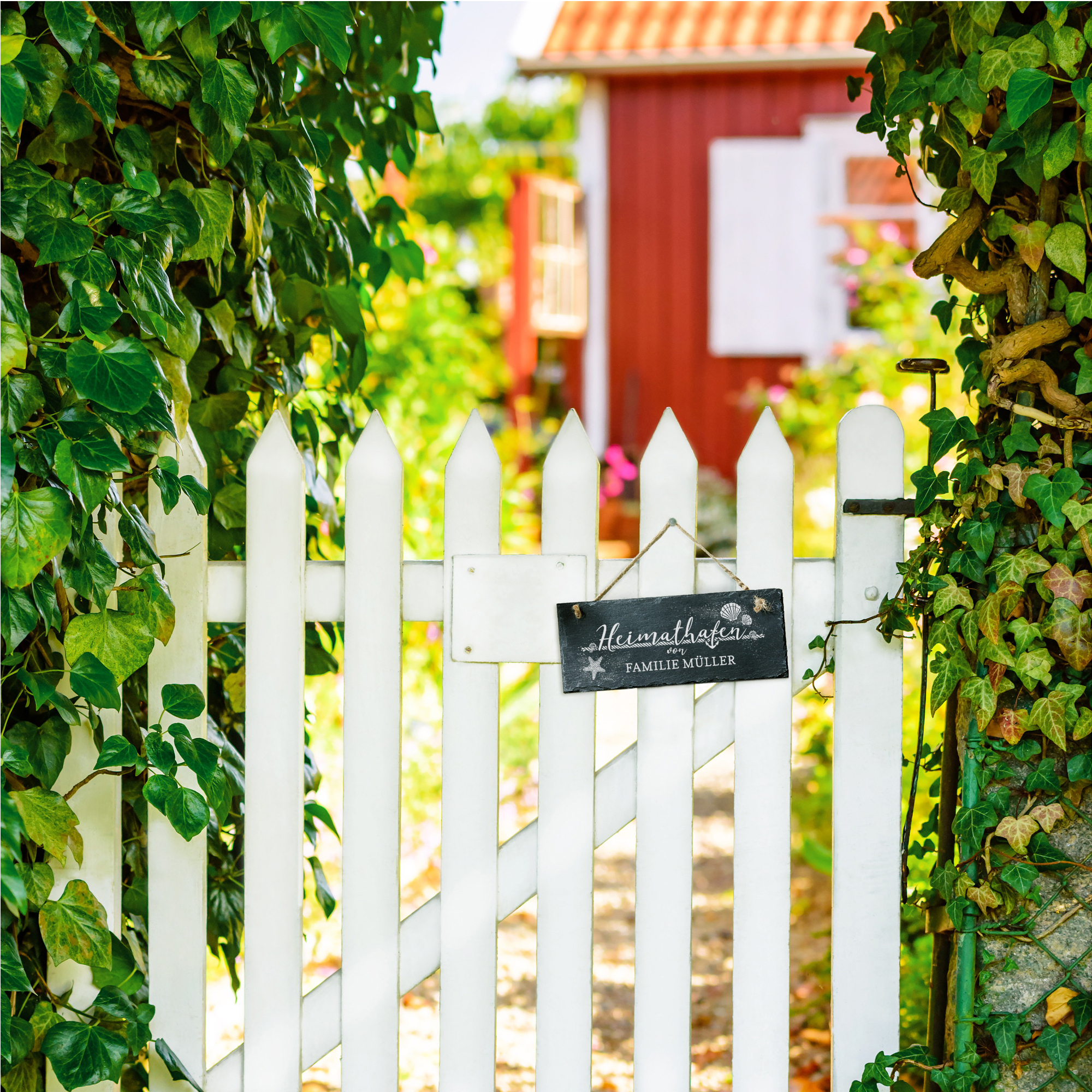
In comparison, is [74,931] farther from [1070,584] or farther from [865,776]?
[1070,584]

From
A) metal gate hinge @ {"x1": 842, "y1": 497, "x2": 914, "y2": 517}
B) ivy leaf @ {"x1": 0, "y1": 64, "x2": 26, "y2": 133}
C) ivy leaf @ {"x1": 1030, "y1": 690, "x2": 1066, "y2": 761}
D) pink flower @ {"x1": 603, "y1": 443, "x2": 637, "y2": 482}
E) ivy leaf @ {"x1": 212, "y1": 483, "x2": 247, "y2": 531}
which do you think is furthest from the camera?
pink flower @ {"x1": 603, "y1": 443, "x2": 637, "y2": 482}

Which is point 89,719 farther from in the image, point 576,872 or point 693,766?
point 693,766

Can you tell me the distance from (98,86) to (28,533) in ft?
1.77

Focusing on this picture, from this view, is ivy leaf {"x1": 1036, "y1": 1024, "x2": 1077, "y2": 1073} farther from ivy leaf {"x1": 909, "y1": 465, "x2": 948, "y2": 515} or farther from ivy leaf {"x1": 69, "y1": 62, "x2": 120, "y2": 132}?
ivy leaf {"x1": 69, "y1": 62, "x2": 120, "y2": 132}

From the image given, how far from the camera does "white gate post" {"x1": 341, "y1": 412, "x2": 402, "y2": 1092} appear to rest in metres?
1.53

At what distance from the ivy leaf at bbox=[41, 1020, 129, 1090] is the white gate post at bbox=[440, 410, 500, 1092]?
0.44 metres

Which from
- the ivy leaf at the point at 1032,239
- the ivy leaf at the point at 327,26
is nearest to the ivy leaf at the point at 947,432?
the ivy leaf at the point at 1032,239

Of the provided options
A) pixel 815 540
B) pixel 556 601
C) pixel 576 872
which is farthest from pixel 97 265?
pixel 815 540

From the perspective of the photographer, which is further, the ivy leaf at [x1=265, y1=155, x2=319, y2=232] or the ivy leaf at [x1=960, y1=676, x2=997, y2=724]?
the ivy leaf at [x1=265, y1=155, x2=319, y2=232]

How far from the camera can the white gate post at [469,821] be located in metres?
1.53

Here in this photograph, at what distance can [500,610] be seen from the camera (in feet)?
5.04

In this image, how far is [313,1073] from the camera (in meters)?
2.57

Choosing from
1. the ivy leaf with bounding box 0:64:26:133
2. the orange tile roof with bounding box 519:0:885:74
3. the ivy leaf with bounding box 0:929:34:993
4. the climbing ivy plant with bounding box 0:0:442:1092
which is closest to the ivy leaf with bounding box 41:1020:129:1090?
the climbing ivy plant with bounding box 0:0:442:1092

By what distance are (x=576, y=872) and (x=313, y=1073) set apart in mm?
1409
